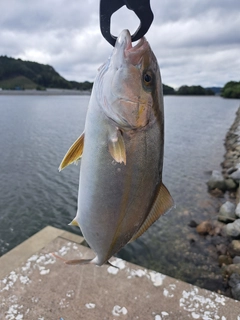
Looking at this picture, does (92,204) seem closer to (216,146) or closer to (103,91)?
(103,91)

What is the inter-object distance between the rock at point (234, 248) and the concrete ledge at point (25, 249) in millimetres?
4552

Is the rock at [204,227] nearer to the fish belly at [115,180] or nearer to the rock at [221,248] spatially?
the rock at [221,248]

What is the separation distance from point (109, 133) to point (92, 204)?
507mm

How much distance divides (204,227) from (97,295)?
18.6 feet

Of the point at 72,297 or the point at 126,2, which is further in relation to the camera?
the point at 72,297

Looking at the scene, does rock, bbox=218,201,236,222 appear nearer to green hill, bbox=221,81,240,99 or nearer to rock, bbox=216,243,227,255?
rock, bbox=216,243,227,255

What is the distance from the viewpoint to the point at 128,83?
64.6 inches

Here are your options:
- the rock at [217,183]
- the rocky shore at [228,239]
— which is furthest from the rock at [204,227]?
the rock at [217,183]

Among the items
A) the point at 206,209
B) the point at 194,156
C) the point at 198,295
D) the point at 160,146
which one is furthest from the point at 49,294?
the point at 194,156

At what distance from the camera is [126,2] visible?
1.55 metres

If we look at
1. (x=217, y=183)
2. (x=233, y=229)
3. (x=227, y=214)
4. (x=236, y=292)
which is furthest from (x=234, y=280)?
(x=217, y=183)

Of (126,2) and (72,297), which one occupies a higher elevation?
(126,2)

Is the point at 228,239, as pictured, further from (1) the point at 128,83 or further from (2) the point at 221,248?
(1) the point at 128,83

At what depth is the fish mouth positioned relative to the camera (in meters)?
1.61
